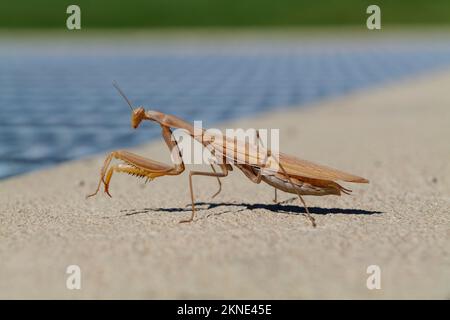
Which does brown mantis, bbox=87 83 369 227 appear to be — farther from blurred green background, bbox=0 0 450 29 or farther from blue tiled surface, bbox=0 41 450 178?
blurred green background, bbox=0 0 450 29

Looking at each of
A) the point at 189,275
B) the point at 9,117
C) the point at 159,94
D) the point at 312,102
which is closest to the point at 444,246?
the point at 189,275

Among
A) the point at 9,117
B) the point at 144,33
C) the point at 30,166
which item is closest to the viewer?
the point at 30,166

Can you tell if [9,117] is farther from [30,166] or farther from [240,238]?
[240,238]

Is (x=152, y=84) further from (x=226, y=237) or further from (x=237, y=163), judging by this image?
(x=226, y=237)

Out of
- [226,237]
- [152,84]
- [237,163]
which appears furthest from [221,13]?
[226,237]

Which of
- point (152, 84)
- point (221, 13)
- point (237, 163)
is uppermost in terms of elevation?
point (221, 13)

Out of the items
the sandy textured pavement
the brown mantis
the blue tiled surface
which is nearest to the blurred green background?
the blue tiled surface

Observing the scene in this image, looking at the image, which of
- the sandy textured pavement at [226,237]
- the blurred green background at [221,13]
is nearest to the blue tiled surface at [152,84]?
the sandy textured pavement at [226,237]
